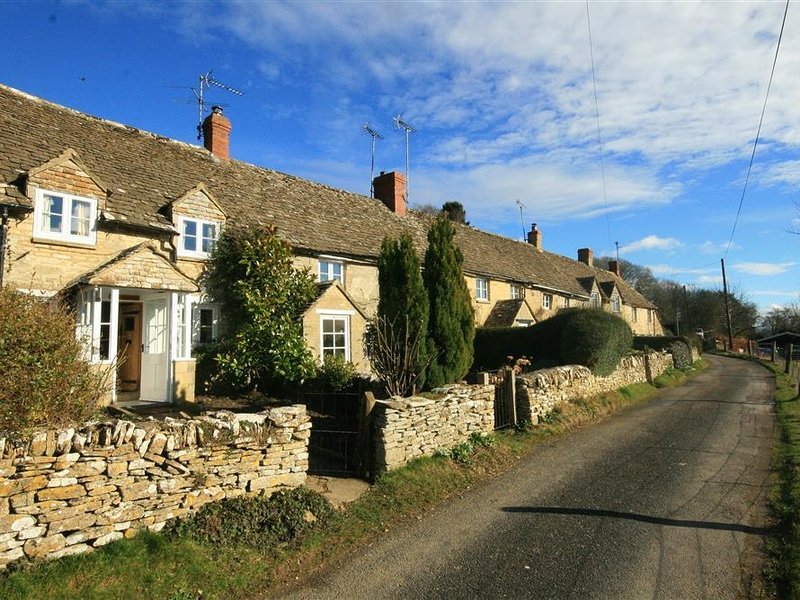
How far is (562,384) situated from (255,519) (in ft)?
34.3

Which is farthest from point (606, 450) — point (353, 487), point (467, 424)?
point (353, 487)

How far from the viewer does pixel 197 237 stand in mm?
15062

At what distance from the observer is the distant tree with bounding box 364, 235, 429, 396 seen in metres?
11.7

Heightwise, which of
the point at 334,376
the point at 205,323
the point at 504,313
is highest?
the point at 504,313

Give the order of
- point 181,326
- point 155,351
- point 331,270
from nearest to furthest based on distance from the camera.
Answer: point 155,351, point 181,326, point 331,270

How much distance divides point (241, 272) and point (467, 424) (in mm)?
8121

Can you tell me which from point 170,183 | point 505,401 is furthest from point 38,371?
point 170,183

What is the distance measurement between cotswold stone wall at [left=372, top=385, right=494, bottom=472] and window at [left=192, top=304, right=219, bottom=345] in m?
7.59

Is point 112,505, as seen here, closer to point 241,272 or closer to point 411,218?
point 241,272

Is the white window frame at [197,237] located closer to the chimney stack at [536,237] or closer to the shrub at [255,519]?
the shrub at [255,519]

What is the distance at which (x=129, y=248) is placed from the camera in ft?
43.5

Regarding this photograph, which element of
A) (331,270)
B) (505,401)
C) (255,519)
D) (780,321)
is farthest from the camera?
(780,321)

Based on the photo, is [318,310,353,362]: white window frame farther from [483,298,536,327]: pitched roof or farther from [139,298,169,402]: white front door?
[483,298,536,327]: pitched roof

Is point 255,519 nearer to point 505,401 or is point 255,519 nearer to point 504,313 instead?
point 505,401
